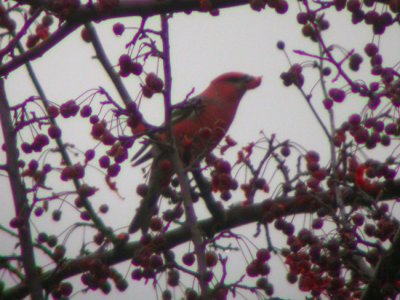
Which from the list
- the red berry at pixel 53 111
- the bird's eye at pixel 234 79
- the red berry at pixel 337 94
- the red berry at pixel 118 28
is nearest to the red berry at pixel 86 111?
the red berry at pixel 53 111

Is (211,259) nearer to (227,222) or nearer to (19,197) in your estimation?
(227,222)

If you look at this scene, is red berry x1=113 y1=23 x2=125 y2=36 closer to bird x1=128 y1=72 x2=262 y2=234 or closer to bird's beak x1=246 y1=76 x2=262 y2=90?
bird x1=128 y1=72 x2=262 y2=234


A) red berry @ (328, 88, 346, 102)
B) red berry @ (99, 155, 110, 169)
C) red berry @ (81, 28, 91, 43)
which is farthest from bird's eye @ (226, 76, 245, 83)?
red berry @ (99, 155, 110, 169)

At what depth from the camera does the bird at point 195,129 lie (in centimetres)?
277

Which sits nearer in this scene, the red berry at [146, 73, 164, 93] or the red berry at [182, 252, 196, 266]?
the red berry at [146, 73, 164, 93]

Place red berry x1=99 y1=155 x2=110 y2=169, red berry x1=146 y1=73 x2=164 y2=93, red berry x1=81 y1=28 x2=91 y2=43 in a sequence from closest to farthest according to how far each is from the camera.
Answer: red berry x1=146 y1=73 x2=164 y2=93
red berry x1=99 y1=155 x2=110 y2=169
red berry x1=81 y1=28 x2=91 y2=43

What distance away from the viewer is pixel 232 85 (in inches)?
211

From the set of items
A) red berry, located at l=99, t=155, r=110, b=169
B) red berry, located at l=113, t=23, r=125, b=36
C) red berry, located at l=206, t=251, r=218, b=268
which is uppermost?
red berry, located at l=113, t=23, r=125, b=36

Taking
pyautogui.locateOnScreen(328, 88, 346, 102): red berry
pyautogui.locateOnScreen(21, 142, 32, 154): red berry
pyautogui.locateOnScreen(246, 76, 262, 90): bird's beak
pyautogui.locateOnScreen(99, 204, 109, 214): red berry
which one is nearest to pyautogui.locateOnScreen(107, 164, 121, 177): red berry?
pyautogui.locateOnScreen(21, 142, 32, 154): red berry

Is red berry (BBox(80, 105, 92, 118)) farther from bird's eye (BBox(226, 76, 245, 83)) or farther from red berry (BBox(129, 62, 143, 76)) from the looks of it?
bird's eye (BBox(226, 76, 245, 83))

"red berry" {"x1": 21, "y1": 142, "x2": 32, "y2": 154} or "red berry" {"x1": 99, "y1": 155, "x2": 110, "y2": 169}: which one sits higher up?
"red berry" {"x1": 21, "y1": 142, "x2": 32, "y2": 154}

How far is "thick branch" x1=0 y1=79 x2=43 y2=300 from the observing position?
2.82m

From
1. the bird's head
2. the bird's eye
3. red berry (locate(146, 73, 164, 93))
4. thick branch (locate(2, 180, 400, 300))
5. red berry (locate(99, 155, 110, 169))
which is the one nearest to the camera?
red berry (locate(146, 73, 164, 93))

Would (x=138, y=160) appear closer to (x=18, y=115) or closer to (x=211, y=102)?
(x=211, y=102)
